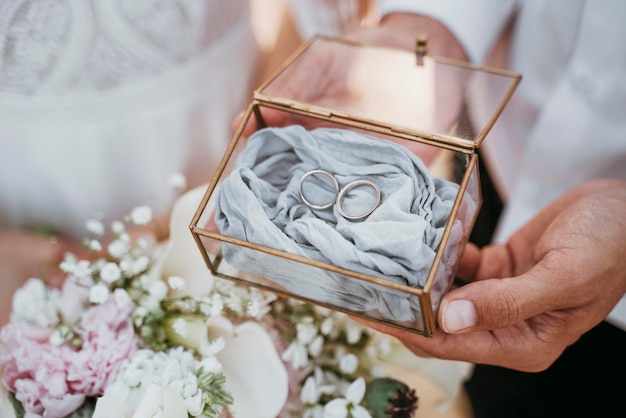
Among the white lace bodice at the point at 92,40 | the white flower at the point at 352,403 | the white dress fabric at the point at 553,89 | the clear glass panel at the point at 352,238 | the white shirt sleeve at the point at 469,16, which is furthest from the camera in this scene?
the white shirt sleeve at the point at 469,16

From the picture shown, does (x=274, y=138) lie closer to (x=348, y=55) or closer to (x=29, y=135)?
(x=348, y=55)

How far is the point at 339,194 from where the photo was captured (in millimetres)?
631

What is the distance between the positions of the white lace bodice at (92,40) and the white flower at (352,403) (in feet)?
1.93

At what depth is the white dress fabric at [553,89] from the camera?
2.99 feet

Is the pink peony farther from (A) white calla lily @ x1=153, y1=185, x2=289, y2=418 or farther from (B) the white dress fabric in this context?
(B) the white dress fabric

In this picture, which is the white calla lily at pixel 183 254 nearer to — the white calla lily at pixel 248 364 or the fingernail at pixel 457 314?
the white calla lily at pixel 248 364

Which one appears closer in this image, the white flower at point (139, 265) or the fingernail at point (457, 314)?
the fingernail at point (457, 314)

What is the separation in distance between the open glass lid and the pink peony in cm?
33

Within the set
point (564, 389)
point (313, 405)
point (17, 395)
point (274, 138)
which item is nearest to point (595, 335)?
point (564, 389)

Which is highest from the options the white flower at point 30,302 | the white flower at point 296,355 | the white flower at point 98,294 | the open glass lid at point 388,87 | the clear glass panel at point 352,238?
the open glass lid at point 388,87

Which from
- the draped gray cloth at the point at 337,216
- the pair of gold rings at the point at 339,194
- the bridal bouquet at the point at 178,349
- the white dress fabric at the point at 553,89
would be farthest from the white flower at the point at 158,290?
the white dress fabric at the point at 553,89

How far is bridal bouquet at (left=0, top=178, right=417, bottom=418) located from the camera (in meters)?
0.61

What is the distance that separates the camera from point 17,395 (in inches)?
24.8

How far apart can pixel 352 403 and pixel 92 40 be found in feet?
2.06
